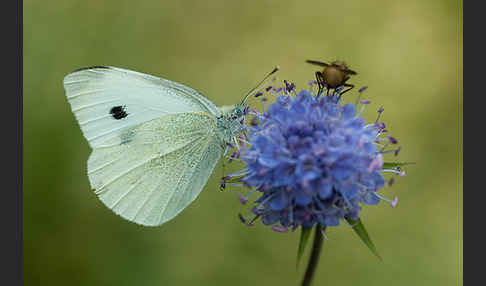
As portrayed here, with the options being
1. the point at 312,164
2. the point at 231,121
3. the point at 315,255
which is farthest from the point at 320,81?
the point at 315,255

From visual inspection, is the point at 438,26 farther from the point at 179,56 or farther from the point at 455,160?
the point at 179,56

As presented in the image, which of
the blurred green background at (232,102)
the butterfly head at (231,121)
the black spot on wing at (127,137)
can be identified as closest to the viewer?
the butterfly head at (231,121)

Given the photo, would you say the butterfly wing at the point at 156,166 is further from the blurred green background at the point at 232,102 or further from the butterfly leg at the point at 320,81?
the blurred green background at the point at 232,102

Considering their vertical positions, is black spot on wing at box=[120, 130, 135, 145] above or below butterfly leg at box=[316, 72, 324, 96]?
below

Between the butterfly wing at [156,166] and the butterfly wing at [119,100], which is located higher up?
the butterfly wing at [119,100]

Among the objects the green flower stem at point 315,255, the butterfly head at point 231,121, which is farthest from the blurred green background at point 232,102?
the green flower stem at point 315,255

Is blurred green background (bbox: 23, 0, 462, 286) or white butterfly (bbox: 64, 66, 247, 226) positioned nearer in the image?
white butterfly (bbox: 64, 66, 247, 226)

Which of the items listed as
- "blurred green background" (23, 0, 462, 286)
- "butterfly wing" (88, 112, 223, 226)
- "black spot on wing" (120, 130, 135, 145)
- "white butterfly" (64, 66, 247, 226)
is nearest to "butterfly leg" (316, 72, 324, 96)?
"white butterfly" (64, 66, 247, 226)

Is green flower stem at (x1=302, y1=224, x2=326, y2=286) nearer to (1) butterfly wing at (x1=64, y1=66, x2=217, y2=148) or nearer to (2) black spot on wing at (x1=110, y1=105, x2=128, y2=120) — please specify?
(1) butterfly wing at (x1=64, y1=66, x2=217, y2=148)
